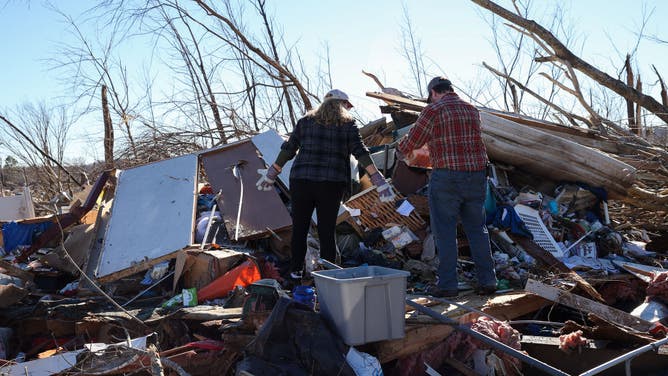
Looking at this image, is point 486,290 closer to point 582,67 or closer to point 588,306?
point 588,306

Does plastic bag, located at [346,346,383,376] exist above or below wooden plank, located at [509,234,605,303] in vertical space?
below

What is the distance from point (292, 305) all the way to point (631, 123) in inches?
304

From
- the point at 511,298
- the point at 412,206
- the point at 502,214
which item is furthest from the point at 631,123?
the point at 511,298

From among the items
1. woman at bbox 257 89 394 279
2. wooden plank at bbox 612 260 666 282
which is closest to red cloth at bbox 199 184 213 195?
woman at bbox 257 89 394 279

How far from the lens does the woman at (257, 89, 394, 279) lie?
3.93 metres

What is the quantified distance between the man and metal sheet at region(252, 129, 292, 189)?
221cm

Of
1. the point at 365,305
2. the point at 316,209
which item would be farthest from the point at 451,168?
the point at 365,305

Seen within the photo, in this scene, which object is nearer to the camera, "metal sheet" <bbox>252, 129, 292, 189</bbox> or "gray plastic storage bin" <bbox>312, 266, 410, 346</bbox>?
"gray plastic storage bin" <bbox>312, 266, 410, 346</bbox>

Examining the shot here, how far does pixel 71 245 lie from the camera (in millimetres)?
5281

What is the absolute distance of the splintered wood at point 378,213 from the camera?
17.4 ft

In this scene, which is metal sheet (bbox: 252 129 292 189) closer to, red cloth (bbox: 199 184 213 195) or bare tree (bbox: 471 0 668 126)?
red cloth (bbox: 199 184 213 195)

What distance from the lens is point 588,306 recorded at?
11.8 feet

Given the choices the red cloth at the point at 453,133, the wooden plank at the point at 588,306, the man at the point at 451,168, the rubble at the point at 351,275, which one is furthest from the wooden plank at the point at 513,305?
the red cloth at the point at 453,133

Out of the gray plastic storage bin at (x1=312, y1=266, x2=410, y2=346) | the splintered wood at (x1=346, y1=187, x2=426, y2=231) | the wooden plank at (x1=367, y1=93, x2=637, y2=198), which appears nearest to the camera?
the gray plastic storage bin at (x1=312, y1=266, x2=410, y2=346)
